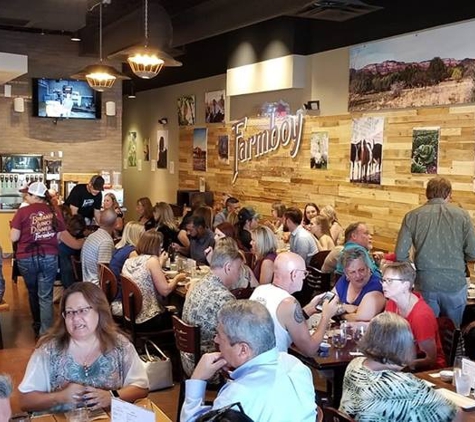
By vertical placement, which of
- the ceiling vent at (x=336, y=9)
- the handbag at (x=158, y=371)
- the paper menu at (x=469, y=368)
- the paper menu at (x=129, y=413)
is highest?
the ceiling vent at (x=336, y=9)

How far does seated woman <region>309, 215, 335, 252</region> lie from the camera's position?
759cm

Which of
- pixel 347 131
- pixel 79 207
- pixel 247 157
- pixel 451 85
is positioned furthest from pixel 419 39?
pixel 79 207

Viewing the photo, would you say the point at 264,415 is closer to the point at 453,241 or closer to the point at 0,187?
the point at 453,241

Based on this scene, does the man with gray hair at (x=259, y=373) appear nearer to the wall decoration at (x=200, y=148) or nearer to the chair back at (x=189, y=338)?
the chair back at (x=189, y=338)

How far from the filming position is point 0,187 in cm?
1107

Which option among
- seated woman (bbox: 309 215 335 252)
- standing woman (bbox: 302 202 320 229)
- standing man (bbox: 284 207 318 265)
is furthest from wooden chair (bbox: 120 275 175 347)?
standing woman (bbox: 302 202 320 229)

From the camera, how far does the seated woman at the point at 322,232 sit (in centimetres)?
759

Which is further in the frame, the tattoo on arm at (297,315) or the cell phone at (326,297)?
the cell phone at (326,297)

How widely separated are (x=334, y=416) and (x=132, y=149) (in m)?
14.9

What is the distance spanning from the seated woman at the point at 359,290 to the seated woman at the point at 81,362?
6.66 feet

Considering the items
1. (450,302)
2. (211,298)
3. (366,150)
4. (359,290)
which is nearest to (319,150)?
(366,150)

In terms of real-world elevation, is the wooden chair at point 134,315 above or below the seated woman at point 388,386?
below

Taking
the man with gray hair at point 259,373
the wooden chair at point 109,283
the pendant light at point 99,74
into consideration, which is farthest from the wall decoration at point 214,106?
the man with gray hair at point 259,373

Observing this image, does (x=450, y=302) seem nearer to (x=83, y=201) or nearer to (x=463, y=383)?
(x=463, y=383)
